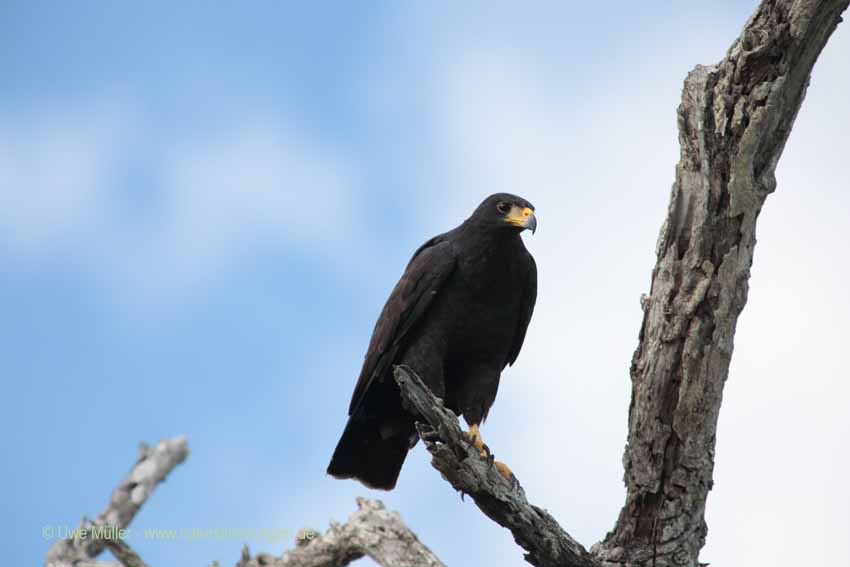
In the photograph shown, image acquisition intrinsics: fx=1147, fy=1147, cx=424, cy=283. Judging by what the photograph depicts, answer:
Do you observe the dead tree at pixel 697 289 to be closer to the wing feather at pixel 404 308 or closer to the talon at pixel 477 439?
the talon at pixel 477 439

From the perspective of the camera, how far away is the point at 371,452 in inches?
338

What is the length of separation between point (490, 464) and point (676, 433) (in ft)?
3.52

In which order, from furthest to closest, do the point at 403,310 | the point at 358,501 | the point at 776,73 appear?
the point at 403,310
the point at 776,73
the point at 358,501

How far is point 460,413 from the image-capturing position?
8273 millimetres

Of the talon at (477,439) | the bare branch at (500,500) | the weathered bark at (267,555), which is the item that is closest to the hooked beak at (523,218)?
the talon at (477,439)

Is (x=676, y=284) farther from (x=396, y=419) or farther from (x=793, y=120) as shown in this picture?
(x=396, y=419)

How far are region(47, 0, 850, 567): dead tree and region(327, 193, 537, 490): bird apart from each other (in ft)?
4.80

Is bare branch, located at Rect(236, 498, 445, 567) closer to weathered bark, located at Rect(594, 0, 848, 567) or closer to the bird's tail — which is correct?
weathered bark, located at Rect(594, 0, 848, 567)

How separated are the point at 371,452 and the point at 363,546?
3.20m

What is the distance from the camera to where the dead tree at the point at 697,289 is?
6.24m

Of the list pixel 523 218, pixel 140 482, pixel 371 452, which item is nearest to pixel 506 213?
pixel 523 218

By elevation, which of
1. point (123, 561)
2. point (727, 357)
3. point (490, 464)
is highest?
point (727, 357)

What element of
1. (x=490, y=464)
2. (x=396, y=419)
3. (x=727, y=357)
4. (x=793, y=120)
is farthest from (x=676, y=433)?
(x=396, y=419)

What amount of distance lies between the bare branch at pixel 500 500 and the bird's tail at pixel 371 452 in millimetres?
1934
